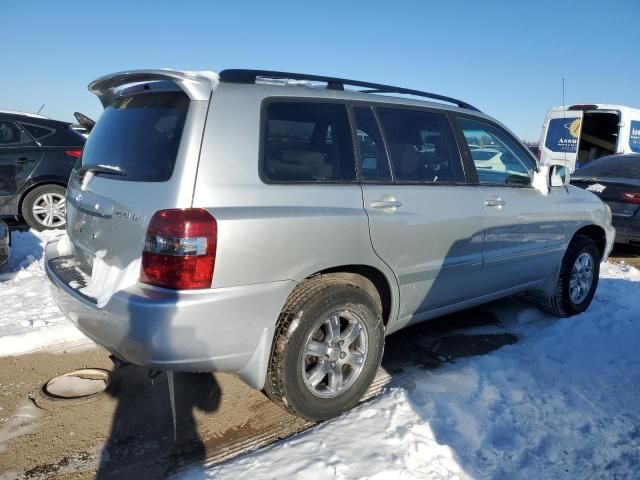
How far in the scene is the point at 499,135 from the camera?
394cm

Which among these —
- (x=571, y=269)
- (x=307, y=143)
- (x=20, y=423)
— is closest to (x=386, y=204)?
(x=307, y=143)

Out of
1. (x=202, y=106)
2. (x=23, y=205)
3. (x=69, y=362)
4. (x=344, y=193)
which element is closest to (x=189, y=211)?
(x=202, y=106)

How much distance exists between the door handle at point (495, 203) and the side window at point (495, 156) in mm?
139

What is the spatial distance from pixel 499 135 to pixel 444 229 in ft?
4.02

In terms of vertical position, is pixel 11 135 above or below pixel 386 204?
above

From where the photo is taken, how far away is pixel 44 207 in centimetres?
679

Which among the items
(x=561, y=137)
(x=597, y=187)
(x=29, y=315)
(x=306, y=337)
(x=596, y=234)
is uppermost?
(x=561, y=137)

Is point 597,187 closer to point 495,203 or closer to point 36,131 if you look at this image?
point 495,203

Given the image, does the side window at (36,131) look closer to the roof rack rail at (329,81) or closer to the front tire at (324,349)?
the roof rack rail at (329,81)

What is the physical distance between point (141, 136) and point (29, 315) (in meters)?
2.40

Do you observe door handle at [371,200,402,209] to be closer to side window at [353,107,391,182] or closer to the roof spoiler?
side window at [353,107,391,182]

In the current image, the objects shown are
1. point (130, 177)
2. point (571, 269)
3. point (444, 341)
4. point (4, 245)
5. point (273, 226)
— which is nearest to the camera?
point (273, 226)

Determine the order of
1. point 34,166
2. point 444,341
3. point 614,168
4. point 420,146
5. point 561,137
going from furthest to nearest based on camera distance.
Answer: point 561,137
point 614,168
point 34,166
point 444,341
point 420,146

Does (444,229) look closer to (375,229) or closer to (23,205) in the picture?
(375,229)
